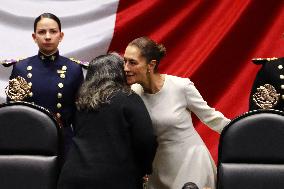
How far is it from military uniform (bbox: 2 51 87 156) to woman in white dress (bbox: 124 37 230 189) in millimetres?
362

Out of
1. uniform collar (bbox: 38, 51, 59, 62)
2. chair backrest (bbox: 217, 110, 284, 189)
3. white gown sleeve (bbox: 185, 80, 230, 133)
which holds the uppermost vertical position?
uniform collar (bbox: 38, 51, 59, 62)

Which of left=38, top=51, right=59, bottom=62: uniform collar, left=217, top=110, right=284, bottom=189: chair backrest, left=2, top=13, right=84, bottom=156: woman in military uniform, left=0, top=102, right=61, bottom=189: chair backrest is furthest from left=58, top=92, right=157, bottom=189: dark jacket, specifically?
left=38, top=51, right=59, bottom=62: uniform collar

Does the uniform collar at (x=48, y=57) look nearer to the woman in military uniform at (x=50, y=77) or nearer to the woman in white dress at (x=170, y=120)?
the woman in military uniform at (x=50, y=77)

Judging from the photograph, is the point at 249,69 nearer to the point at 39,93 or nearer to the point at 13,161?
the point at 39,93

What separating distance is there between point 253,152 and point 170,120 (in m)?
0.30

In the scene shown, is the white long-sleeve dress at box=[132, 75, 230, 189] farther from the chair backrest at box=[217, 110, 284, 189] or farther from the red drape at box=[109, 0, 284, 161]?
the red drape at box=[109, 0, 284, 161]

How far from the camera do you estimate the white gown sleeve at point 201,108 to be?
2160 millimetres

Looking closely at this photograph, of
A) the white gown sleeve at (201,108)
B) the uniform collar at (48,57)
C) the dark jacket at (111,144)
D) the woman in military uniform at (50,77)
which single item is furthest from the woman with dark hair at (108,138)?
the uniform collar at (48,57)

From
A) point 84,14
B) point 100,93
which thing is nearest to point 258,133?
point 100,93

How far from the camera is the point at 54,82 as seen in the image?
2.42 metres

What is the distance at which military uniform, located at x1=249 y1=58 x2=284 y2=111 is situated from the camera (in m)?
2.19

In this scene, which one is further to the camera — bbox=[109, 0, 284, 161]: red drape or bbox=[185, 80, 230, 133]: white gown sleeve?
bbox=[109, 0, 284, 161]: red drape

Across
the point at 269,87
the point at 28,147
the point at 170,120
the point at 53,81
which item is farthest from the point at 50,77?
the point at 269,87

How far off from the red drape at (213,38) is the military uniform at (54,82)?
0.63 m
